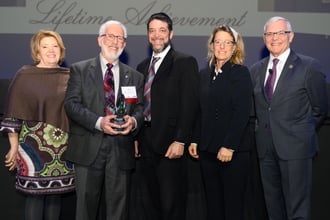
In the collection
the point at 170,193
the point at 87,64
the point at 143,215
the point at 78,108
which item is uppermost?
the point at 87,64

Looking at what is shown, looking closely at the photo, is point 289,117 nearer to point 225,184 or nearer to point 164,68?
point 225,184

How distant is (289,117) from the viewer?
292 centimetres

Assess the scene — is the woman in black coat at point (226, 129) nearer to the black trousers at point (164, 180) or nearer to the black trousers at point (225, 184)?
the black trousers at point (225, 184)

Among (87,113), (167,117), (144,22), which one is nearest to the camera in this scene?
(87,113)

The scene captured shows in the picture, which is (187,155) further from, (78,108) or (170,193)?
(78,108)

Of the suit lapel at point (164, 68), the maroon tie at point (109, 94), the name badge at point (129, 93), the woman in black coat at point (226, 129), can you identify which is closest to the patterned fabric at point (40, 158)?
the maroon tie at point (109, 94)

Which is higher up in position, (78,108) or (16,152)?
(78,108)

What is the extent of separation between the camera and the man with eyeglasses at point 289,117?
2.91m

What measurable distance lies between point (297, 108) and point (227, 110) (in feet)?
1.55

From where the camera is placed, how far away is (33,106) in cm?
290

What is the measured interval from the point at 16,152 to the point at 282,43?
1.95m

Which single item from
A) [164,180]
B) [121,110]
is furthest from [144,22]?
[164,180]

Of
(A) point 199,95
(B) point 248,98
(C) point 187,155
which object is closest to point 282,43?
(B) point 248,98

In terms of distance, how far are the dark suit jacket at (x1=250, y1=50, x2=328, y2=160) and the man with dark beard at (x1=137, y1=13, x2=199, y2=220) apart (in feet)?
1.84
